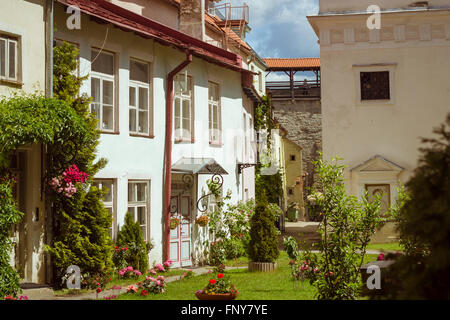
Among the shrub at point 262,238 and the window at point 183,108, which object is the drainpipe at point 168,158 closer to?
the window at point 183,108

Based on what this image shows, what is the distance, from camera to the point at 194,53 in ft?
56.6

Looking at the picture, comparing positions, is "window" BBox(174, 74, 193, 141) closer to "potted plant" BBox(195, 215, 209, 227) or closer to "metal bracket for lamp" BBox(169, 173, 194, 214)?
"metal bracket for lamp" BBox(169, 173, 194, 214)

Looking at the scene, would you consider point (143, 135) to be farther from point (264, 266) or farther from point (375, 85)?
point (375, 85)

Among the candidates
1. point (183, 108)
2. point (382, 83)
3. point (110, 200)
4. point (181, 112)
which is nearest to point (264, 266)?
point (110, 200)

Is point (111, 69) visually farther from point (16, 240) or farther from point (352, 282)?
point (352, 282)

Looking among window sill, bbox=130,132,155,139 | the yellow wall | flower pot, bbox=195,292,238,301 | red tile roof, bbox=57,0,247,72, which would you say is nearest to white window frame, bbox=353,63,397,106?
red tile roof, bbox=57,0,247,72

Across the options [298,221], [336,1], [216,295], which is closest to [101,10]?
[216,295]

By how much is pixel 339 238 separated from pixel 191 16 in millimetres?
12790

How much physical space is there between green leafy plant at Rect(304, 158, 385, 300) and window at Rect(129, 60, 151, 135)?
665cm

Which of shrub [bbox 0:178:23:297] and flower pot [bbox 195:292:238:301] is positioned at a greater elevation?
shrub [bbox 0:178:23:297]

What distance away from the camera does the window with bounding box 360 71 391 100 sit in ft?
75.4

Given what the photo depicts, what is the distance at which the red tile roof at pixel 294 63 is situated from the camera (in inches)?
1816

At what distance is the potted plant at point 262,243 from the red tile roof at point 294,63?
103 feet

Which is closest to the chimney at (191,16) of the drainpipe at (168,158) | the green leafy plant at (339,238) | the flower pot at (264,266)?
the drainpipe at (168,158)
